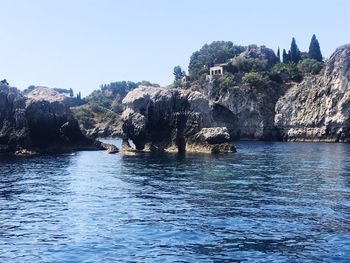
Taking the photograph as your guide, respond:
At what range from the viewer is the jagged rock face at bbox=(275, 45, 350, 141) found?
412ft

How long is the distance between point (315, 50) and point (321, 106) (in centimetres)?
4550

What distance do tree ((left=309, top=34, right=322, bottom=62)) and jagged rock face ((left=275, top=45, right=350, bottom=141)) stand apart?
94.9 feet

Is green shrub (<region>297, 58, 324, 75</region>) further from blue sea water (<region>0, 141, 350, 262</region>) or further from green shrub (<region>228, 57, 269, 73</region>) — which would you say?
blue sea water (<region>0, 141, 350, 262</region>)

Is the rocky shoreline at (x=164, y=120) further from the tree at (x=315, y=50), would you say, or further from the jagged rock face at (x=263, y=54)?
the jagged rock face at (x=263, y=54)

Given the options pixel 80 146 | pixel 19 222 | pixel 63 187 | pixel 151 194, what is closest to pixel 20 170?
pixel 63 187

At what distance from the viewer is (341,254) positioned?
63.7 ft

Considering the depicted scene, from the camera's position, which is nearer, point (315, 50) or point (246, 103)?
point (246, 103)

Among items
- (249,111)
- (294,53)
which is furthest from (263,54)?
(249,111)

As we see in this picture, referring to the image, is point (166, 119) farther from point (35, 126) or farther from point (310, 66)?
point (310, 66)

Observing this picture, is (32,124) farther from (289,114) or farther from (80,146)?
(289,114)

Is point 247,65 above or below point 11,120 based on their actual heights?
above

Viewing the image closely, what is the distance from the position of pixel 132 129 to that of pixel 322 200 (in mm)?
53727

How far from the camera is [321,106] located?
133625mm

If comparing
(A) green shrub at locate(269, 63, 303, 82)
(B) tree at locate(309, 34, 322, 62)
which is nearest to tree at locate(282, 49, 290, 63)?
(B) tree at locate(309, 34, 322, 62)
